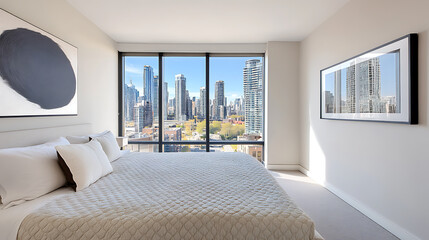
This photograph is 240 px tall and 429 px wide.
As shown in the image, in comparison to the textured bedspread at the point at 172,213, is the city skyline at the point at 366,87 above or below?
above

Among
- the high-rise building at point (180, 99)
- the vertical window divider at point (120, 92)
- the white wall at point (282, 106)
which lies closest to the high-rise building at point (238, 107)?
the white wall at point (282, 106)

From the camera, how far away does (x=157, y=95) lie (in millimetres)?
4547

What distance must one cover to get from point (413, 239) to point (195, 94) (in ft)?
12.6

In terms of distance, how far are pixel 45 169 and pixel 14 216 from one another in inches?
16.3

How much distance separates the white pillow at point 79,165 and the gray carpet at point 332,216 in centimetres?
220

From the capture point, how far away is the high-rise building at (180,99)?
457cm

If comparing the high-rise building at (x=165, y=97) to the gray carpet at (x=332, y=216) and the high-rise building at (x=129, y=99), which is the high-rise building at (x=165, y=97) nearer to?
the high-rise building at (x=129, y=99)

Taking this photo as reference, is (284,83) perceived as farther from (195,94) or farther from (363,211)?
(363,211)

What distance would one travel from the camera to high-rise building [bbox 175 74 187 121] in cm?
457

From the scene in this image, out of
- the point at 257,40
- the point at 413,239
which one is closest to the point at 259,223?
the point at 413,239

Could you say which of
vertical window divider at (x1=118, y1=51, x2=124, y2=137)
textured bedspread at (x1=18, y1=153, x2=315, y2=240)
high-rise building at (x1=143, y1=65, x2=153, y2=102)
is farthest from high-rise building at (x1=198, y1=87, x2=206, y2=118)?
textured bedspread at (x1=18, y1=153, x2=315, y2=240)

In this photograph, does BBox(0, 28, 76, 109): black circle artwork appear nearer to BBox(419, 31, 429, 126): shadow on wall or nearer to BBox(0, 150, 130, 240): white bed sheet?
BBox(0, 150, 130, 240): white bed sheet

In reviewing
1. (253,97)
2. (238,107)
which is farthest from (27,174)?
(253,97)

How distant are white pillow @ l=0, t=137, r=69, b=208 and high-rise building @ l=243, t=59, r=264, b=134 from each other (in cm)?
360
